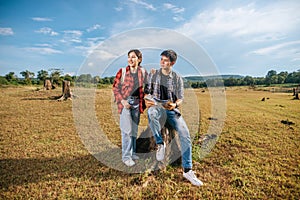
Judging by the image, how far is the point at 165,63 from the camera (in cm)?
368

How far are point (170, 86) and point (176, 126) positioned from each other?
77cm

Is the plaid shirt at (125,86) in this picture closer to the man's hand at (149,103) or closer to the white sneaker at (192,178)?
the man's hand at (149,103)

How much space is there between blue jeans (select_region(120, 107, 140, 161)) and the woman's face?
85 centimetres

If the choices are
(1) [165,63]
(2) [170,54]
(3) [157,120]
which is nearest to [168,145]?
(3) [157,120]

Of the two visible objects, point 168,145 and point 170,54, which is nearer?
point 170,54

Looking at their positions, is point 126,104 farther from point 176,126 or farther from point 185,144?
point 185,144

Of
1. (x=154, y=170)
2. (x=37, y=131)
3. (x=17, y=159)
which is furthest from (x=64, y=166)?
(x=37, y=131)

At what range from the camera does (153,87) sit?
12.4ft

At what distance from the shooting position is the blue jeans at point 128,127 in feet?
12.6

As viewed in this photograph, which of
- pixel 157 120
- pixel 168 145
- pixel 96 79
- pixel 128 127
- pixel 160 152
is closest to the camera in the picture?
pixel 157 120

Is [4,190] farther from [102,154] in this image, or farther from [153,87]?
[153,87]

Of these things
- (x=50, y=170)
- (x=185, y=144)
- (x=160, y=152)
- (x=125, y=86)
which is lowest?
(x=50, y=170)

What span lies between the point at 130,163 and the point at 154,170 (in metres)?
0.51

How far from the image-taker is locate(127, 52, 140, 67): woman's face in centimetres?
362
